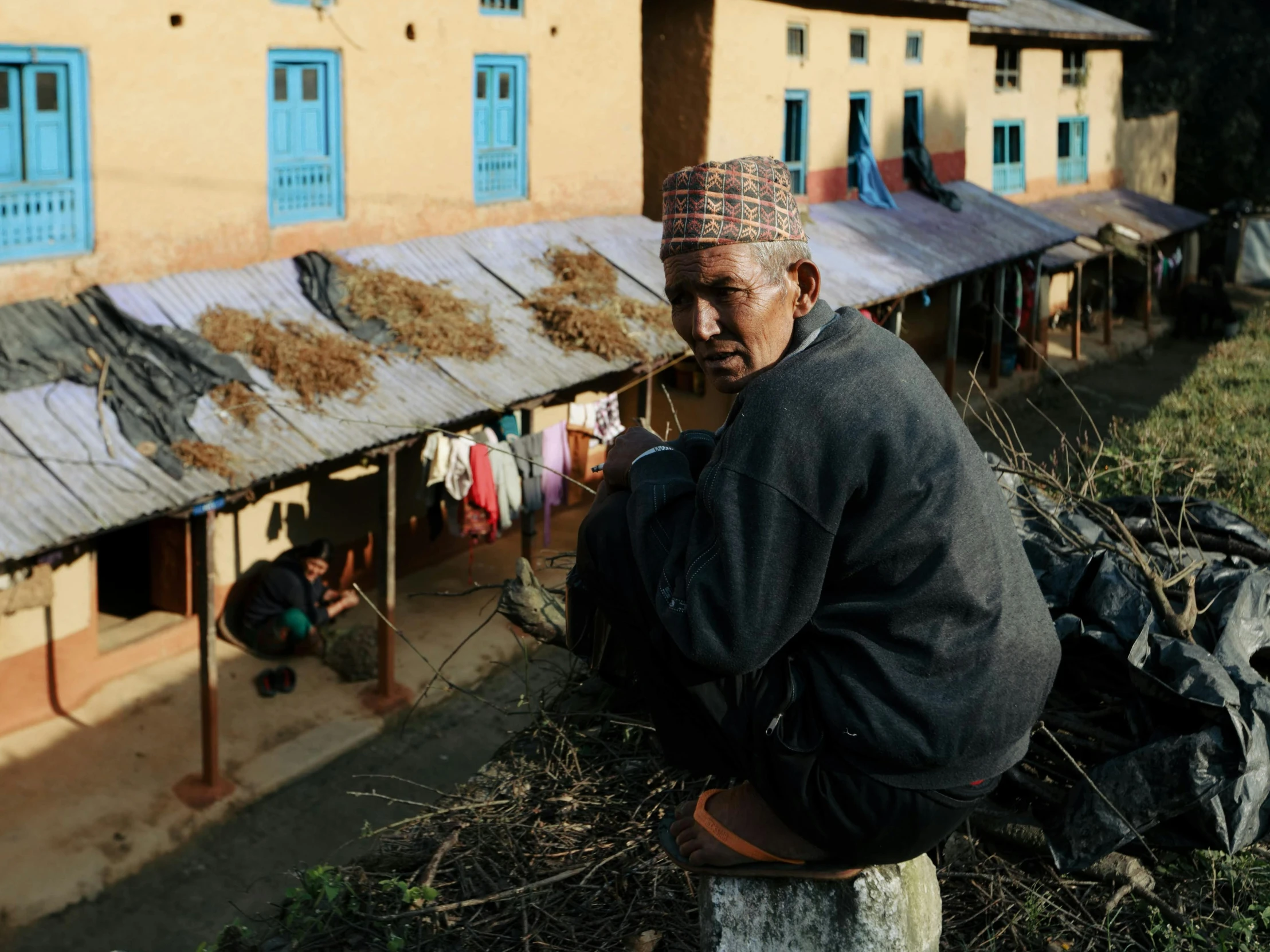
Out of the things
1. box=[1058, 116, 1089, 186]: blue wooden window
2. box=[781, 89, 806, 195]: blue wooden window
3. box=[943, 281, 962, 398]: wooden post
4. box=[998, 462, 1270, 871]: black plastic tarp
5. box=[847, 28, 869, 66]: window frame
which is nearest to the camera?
box=[998, 462, 1270, 871]: black plastic tarp

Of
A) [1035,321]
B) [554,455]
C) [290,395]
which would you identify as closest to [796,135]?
[554,455]

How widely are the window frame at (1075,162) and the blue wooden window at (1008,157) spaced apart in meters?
1.40

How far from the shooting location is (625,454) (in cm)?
278

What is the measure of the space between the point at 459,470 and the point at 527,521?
1117 mm

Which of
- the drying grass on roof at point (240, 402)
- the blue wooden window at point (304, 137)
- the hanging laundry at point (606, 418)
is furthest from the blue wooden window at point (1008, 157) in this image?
the drying grass on roof at point (240, 402)

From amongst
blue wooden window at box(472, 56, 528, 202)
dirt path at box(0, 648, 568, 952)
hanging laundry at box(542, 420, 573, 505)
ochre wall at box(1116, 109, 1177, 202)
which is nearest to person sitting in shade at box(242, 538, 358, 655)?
dirt path at box(0, 648, 568, 952)

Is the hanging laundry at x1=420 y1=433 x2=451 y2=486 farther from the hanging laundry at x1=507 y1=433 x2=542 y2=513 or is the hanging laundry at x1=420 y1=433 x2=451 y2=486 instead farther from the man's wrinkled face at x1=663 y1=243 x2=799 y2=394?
the man's wrinkled face at x1=663 y1=243 x2=799 y2=394

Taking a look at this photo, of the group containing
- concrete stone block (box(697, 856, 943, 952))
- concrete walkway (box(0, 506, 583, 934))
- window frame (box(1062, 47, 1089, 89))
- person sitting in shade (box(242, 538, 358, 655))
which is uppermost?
window frame (box(1062, 47, 1089, 89))

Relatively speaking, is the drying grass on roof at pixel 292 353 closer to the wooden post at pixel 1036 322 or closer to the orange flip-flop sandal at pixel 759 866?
the orange flip-flop sandal at pixel 759 866

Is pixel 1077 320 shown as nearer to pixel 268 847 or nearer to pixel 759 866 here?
pixel 268 847

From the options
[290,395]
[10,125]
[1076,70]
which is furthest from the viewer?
[1076,70]

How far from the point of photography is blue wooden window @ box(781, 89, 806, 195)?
1628 centimetres

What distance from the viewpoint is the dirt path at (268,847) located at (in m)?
7.86

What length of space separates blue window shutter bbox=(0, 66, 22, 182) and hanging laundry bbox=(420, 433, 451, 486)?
131 inches
